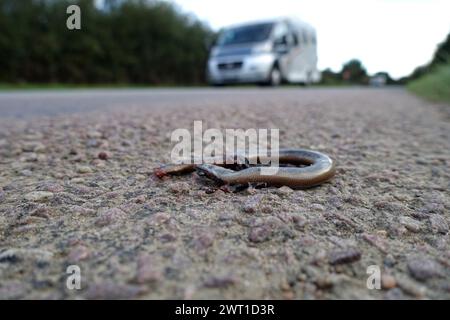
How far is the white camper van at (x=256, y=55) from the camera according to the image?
1424cm

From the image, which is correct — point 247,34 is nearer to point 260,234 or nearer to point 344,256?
point 260,234

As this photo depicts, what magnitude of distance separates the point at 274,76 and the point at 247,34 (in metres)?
1.84

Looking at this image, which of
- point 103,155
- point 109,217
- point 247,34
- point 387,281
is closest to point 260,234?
point 387,281

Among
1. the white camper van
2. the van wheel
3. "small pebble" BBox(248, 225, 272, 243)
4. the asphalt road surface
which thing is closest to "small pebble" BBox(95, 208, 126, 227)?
the asphalt road surface

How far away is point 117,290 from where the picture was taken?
111 cm

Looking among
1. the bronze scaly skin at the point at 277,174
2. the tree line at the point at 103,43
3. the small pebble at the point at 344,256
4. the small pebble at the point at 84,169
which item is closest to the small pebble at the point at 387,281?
the small pebble at the point at 344,256

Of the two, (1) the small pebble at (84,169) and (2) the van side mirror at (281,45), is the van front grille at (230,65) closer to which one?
(2) the van side mirror at (281,45)

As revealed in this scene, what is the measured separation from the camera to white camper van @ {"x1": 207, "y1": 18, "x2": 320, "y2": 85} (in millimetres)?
14242

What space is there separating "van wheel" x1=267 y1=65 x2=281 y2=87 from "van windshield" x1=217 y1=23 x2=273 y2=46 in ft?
3.98

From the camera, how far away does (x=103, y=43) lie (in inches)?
950

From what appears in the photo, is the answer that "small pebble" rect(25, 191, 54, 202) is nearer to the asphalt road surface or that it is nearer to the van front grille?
the asphalt road surface

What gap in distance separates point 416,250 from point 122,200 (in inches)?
46.2
